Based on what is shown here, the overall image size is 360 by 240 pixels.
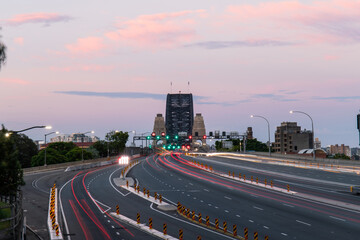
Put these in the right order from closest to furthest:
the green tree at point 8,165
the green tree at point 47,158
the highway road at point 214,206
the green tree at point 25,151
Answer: the green tree at point 8,165
the highway road at point 214,206
the green tree at point 47,158
the green tree at point 25,151

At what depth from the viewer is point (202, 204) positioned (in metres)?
53.1

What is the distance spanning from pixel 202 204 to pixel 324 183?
79.6ft

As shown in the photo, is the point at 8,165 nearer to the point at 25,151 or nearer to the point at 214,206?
the point at 214,206

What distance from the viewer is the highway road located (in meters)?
37.8

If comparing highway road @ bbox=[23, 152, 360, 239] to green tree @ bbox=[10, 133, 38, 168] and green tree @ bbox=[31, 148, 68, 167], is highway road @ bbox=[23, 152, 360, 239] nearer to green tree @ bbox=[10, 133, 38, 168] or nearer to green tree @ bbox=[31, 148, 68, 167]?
green tree @ bbox=[31, 148, 68, 167]

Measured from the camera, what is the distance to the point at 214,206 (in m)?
51.5

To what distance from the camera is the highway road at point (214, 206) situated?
37781 mm

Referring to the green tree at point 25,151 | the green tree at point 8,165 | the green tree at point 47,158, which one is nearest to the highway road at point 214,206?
the green tree at point 8,165

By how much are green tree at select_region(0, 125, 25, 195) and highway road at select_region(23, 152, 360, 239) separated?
8383mm

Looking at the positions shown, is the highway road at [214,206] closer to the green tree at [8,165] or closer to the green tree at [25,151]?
the green tree at [8,165]

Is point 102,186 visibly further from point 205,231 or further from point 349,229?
point 349,229

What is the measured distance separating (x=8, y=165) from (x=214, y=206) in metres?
28.9

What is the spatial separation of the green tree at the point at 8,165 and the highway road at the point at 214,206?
27.5ft

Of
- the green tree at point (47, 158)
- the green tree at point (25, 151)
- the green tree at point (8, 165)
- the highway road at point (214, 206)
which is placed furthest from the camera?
the green tree at point (25, 151)
